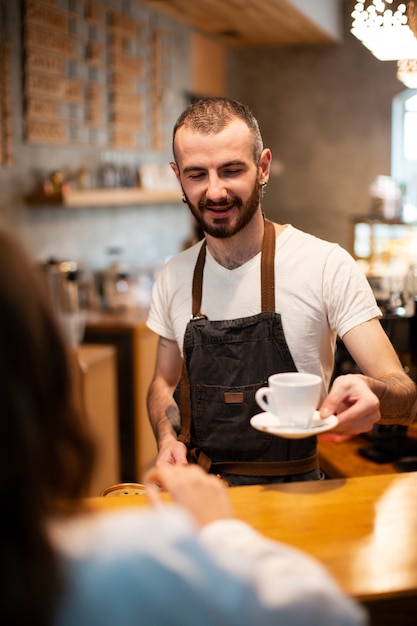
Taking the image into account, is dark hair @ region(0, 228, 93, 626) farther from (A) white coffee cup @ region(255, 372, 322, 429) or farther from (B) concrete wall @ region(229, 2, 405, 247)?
(B) concrete wall @ region(229, 2, 405, 247)

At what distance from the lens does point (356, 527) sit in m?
1.42

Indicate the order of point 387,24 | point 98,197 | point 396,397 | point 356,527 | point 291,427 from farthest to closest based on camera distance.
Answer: point 98,197, point 387,24, point 396,397, point 291,427, point 356,527

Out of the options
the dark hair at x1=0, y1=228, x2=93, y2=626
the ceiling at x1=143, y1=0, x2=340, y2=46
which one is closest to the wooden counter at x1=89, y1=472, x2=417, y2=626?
the dark hair at x1=0, y1=228, x2=93, y2=626

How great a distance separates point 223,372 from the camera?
208 cm

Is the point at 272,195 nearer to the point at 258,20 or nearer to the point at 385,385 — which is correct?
the point at 258,20

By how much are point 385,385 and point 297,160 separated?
714 centimetres

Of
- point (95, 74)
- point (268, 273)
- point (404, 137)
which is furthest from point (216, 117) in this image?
point (404, 137)

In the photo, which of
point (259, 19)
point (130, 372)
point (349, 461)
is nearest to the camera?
point (349, 461)

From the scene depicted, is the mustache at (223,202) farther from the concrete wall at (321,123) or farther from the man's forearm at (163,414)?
the concrete wall at (321,123)

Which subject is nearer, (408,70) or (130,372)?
(408,70)

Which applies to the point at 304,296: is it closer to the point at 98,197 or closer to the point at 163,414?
the point at 163,414

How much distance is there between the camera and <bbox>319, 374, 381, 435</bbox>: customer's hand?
1.60 metres

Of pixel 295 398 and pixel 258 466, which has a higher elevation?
pixel 295 398

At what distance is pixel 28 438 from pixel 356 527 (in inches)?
31.8
